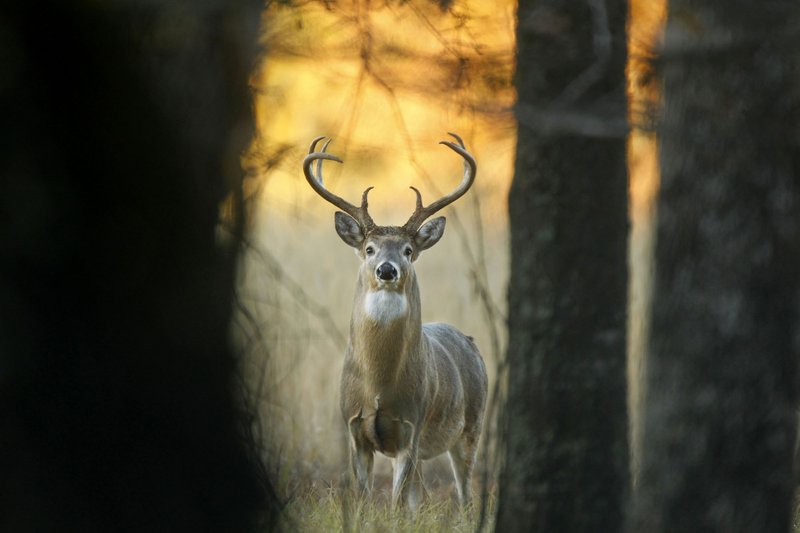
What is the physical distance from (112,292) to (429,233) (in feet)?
15.9

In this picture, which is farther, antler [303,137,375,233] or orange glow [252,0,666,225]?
antler [303,137,375,233]

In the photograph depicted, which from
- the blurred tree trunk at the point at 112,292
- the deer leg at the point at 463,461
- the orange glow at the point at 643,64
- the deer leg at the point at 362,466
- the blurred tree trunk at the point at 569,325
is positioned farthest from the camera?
the deer leg at the point at 463,461

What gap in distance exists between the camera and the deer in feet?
28.3

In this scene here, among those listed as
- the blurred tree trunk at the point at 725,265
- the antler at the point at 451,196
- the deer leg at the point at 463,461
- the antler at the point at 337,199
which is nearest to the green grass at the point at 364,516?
the blurred tree trunk at the point at 725,265

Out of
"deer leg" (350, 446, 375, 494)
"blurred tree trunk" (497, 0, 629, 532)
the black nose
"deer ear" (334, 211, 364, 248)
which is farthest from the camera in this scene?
"deer ear" (334, 211, 364, 248)

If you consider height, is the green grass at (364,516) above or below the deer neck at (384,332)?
below

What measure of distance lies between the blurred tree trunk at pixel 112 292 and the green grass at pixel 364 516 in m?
1.16

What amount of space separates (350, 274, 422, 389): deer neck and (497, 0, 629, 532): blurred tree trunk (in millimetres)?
2783

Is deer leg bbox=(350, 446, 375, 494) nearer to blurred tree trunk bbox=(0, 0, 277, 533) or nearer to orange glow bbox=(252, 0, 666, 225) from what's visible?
orange glow bbox=(252, 0, 666, 225)

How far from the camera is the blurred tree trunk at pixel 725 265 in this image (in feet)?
16.2

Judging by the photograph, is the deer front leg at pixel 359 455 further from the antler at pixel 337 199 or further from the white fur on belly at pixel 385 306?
the antler at pixel 337 199

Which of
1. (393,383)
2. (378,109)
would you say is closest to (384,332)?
(393,383)

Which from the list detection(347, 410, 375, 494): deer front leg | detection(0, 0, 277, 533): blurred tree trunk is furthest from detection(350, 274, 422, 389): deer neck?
detection(0, 0, 277, 533): blurred tree trunk

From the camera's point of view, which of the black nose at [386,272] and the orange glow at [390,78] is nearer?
the orange glow at [390,78]
